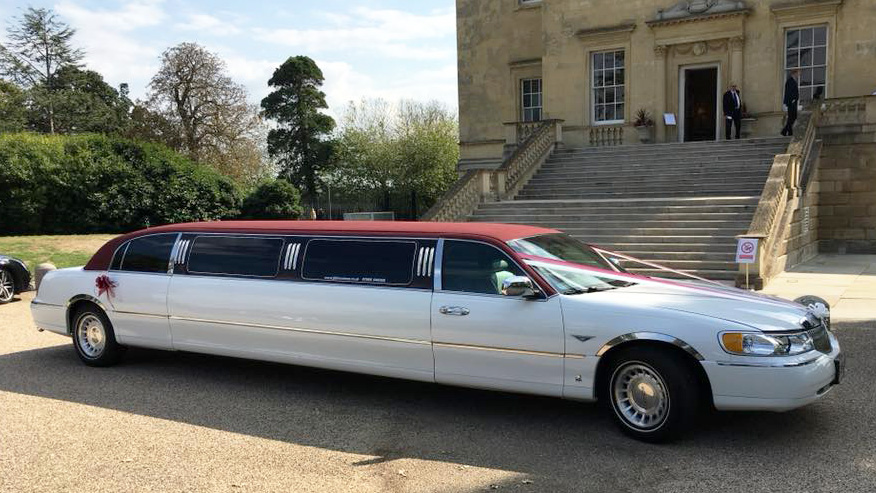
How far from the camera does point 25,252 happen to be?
1861cm

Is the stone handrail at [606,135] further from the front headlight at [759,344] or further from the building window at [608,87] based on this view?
the front headlight at [759,344]

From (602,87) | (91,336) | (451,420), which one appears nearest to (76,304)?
(91,336)

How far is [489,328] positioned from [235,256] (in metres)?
2.79

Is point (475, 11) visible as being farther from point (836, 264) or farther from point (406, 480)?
point (406, 480)

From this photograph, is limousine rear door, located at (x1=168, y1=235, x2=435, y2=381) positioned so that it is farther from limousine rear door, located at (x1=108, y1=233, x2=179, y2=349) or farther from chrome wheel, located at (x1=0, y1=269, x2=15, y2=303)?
chrome wheel, located at (x1=0, y1=269, x2=15, y2=303)

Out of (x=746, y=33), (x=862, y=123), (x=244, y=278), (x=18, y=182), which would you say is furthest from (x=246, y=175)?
(x=244, y=278)

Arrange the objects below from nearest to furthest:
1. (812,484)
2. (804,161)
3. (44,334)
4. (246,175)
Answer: (812,484) < (44,334) < (804,161) < (246,175)

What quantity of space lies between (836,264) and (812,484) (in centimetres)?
1349

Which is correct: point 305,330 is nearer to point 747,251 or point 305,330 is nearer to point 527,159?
point 747,251

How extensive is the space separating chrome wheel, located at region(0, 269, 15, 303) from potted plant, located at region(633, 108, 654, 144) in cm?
1741

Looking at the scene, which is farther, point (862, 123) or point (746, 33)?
point (746, 33)

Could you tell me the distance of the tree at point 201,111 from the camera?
43031 millimetres

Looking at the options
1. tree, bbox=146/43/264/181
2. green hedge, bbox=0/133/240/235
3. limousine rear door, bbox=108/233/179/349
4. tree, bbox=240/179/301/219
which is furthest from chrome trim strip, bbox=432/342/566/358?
tree, bbox=146/43/264/181

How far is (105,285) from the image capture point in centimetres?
731
